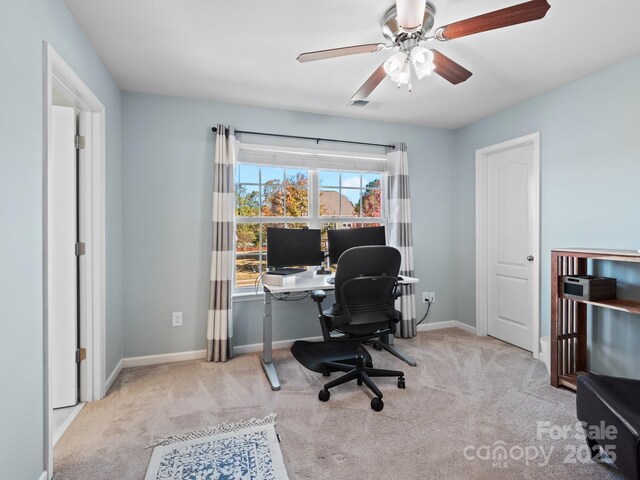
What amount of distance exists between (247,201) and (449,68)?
2143 millimetres

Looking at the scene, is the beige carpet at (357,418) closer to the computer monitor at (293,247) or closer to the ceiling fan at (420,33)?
the computer monitor at (293,247)

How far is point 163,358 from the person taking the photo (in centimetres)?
293

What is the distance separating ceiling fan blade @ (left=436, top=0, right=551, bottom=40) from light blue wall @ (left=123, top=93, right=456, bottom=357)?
1963 mm

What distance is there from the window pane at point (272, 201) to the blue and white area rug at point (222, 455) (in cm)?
198

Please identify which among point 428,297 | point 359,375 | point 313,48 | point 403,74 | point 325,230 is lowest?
point 359,375

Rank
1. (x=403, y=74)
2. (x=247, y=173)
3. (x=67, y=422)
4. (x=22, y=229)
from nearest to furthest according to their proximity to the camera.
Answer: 1. (x=22, y=229)
2. (x=403, y=74)
3. (x=67, y=422)
4. (x=247, y=173)

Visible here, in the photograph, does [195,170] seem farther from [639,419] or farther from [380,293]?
[639,419]

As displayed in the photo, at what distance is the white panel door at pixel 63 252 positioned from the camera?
216 cm

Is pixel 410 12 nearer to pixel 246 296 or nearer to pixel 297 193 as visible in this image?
pixel 297 193

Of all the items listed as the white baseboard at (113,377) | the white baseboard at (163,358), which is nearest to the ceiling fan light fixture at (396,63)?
the white baseboard at (163,358)

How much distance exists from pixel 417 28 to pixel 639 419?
79.4 inches

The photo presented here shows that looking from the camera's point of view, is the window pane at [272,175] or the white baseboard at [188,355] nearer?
the white baseboard at [188,355]

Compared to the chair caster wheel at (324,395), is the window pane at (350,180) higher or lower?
higher

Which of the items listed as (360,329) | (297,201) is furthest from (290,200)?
(360,329)
